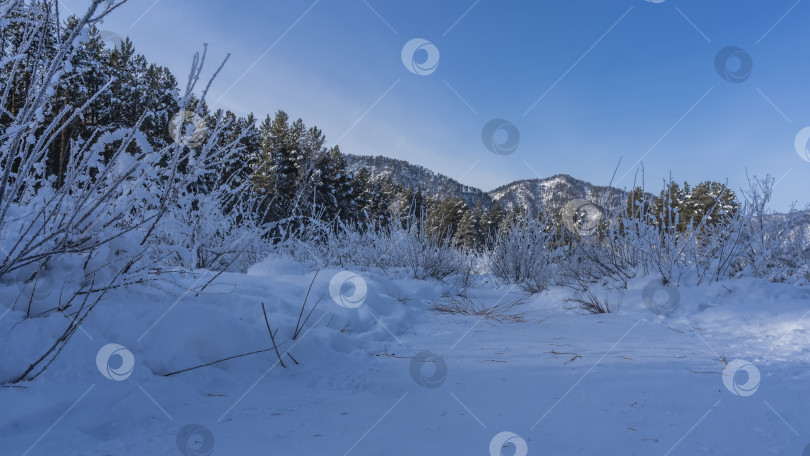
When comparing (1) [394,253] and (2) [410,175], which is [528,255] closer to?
(1) [394,253]

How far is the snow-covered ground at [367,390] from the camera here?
979 millimetres

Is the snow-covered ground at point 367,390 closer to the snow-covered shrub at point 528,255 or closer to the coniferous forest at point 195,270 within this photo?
the coniferous forest at point 195,270

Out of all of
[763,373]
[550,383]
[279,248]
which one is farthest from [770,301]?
[279,248]

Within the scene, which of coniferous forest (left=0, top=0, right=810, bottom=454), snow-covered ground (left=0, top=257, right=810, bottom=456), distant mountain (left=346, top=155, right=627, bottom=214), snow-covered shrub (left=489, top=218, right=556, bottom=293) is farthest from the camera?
distant mountain (left=346, top=155, right=627, bottom=214)

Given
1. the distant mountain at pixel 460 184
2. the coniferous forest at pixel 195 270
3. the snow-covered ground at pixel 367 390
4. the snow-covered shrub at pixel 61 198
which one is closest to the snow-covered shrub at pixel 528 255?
the coniferous forest at pixel 195 270

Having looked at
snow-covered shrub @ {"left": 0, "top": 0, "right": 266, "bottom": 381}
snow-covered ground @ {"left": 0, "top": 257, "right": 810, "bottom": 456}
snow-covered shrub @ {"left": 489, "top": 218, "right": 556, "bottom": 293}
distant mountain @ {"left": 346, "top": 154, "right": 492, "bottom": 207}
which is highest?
distant mountain @ {"left": 346, "top": 154, "right": 492, "bottom": 207}

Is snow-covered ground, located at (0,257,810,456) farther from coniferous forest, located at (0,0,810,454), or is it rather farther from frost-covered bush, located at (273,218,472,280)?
frost-covered bush, located at (273,218,472,280)

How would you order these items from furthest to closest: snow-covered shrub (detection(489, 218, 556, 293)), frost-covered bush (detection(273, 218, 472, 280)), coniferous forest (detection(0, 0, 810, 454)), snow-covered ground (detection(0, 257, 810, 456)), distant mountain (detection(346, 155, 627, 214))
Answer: distant mountain (detection(346, 155, 627, 214))
frost-covered bush (detection(273, 218, 472, 280))
snow-covered shrub (detection(489, 218, 556, 293))
coniferous forest (detection(0, 0, 810, 454))
snow-covered ground (detection(0, 257, 810, 456))

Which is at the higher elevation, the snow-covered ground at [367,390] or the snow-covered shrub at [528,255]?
the snow-covered ground at [367,390]

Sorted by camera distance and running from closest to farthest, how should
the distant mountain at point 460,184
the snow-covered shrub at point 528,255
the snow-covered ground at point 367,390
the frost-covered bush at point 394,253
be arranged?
the snow-covered ground at point 367,390
the snow-covered shrub at point 528,255
the frost-covered bush at point 394,253
the distant mountain at point 460,184

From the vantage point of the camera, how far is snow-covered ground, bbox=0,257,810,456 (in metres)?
0.98

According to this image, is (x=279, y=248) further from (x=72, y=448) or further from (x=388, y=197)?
(x=388, y=197)

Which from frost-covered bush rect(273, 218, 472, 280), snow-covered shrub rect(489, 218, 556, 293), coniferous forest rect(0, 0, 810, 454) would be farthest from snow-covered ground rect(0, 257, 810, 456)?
frost-covered bush rect(273, 218, 472, 280)

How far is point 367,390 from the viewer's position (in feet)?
4.90
